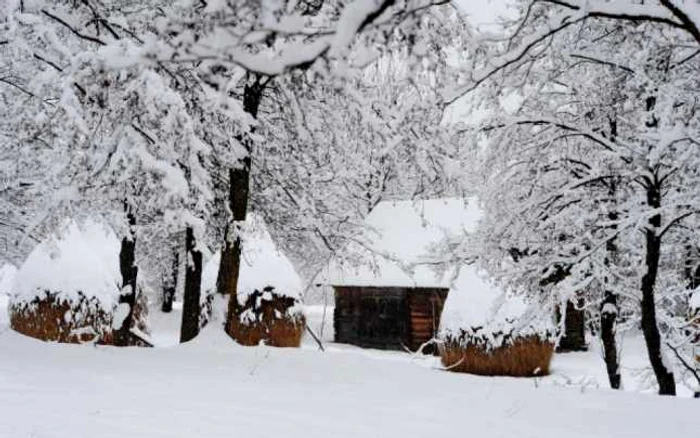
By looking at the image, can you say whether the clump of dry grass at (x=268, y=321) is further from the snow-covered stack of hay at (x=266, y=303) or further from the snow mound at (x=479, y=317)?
the snow mound at (x=479, y=317)

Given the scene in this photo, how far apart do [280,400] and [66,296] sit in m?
10.4

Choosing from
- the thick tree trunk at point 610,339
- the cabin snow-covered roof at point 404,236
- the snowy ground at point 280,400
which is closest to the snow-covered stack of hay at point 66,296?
the snowy ground at point 280,400

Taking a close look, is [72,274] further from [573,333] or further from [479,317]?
[573,333]

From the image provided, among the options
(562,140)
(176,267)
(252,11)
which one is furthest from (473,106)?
(176,267)

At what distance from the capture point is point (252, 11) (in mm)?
2568

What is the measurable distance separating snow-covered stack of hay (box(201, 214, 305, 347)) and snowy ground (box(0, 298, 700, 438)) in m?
7.51

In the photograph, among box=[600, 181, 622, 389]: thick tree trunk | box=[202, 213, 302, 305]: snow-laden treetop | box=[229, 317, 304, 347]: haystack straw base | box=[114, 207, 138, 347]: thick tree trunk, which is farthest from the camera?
box=[202, 213, 302, 305]: snow-laden treetop

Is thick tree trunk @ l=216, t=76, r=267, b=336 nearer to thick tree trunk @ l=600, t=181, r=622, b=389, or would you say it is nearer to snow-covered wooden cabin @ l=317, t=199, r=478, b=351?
thick tree trunk @ l=600, t=181, r=622, b=389

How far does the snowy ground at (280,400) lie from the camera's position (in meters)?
3.96

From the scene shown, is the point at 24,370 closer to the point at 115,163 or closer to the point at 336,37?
the point at 115,163

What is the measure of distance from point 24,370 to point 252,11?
499cm

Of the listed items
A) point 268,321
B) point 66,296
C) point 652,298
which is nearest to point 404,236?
point 268,321

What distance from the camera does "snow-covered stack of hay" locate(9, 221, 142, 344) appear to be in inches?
523

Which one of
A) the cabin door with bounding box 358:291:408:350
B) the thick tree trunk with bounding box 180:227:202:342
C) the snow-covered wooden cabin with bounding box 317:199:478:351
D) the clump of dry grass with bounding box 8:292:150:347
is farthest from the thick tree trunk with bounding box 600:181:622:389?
the cabin door with bounding box 358:291:408:350
